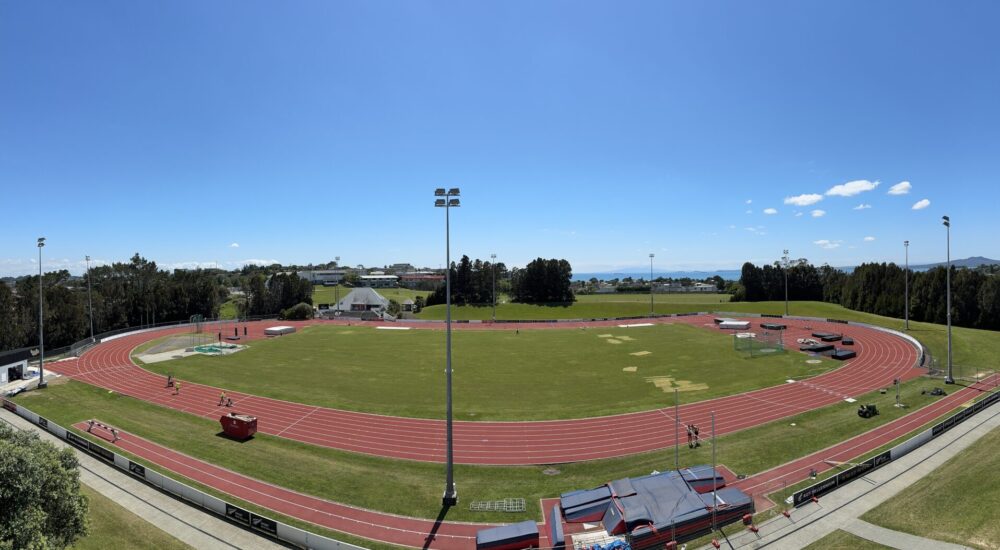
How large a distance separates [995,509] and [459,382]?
31526mm

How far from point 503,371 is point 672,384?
603 inches

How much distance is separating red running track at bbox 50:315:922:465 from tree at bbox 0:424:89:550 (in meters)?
12.1

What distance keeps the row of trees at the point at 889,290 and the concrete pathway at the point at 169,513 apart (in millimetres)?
90042

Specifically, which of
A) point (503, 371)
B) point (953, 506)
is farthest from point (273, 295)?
point (953, 506)

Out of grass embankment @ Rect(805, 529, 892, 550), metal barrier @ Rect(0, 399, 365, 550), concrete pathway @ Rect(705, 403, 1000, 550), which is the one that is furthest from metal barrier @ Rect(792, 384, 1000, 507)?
metal barrier @ Rect(0, 399, 365, 550)

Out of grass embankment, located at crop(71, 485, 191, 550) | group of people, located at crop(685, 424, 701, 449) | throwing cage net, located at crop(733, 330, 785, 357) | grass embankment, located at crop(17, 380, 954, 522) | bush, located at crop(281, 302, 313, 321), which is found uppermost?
bush, located at crop(281, 302, 313, 321)

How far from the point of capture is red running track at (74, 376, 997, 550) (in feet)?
56.5

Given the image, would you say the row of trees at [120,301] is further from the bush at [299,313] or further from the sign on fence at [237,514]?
the sign on fence at [237,514]

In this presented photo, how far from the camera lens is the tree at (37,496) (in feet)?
39.7

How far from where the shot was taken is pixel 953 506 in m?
17.5

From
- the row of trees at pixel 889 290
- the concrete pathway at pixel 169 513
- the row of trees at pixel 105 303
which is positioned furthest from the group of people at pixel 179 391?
the row of trees at pixel 889 290

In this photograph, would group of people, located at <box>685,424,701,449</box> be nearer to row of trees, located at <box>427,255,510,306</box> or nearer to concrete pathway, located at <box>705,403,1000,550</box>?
concrete pathway, located at <box>705,403,1000,550</box>

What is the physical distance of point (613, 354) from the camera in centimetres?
4981

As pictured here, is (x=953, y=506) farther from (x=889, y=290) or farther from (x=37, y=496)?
(x=889, y=290)
